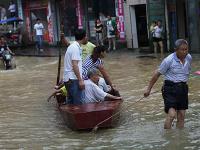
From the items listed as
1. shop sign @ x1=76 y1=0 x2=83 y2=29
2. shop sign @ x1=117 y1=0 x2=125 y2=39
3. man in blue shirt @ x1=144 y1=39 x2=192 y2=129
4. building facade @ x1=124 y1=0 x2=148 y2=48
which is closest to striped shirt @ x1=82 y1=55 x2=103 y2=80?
man in blue shirt @ x1=144 y1=39 x2=192 y2=129

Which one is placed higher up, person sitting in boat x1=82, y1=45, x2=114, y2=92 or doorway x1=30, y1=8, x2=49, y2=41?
doorway x1=30, y1=8, x2=49, y2=41

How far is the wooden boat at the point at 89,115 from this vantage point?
9.69 metres

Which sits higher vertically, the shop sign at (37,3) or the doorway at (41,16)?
the shop sign at (37,3)

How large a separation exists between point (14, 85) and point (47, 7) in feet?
58.5

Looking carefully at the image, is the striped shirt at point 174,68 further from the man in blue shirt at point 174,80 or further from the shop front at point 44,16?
the shop front at point 44,16

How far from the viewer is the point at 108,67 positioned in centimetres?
2134

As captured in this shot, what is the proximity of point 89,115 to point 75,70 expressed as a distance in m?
0.95

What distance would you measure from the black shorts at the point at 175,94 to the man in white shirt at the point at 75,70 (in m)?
1.91

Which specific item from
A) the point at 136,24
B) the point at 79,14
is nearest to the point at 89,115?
the point at 136,24

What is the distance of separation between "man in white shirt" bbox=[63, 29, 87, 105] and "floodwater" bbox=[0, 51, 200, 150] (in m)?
0.71

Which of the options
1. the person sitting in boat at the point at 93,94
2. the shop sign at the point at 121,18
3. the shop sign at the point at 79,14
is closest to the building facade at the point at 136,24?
the shop sign at the point at 121,18

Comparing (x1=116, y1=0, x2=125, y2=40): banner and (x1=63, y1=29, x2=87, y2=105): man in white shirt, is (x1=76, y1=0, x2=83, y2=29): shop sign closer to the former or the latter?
(x1=116, y1=0, x2=125, y2=40): banner

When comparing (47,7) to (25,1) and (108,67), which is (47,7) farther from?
(108,67)

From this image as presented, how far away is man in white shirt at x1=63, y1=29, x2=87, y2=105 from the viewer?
10117 mm
